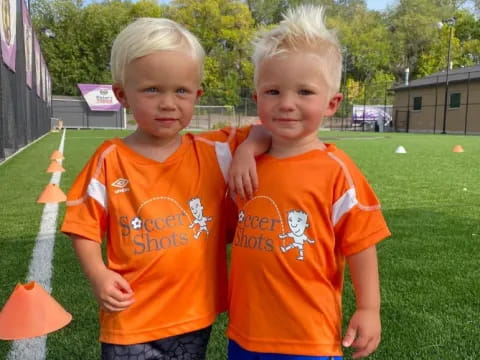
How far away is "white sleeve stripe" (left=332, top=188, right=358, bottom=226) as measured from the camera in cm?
154

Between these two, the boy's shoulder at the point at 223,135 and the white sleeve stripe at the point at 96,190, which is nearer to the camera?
the white sleeve stripe at the point at 96,190

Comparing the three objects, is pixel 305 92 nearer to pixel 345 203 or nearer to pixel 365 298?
pixel 345 203

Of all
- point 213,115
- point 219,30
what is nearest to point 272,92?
point 213,115

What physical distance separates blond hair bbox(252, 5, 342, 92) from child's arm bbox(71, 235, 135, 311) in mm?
808

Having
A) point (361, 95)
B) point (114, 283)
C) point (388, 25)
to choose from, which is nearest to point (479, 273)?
point (114, 283)

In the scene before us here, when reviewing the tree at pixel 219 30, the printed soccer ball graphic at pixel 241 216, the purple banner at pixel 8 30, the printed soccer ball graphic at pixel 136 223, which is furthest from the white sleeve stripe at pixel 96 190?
the tree at pixel 219 30

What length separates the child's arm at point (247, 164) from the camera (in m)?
1.64

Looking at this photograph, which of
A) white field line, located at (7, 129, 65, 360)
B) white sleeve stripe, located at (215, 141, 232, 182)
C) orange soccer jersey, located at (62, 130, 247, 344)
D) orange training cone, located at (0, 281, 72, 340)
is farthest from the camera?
white field line, located at (7, 129, 65, 360)

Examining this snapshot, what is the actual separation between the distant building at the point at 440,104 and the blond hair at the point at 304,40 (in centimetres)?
3662

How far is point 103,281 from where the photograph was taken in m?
1.60

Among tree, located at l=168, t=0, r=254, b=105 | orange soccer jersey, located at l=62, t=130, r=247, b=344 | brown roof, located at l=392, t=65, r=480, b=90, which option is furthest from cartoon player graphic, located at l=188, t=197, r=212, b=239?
tree, located at l=168, t=0, r=254, b=105

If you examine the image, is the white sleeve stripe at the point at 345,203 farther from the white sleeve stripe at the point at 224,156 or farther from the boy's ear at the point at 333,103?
the white sleeve stripe at the point at 224,156

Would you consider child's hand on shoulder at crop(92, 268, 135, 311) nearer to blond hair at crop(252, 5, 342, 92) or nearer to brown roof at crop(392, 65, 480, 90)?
blond hair at crop(252, 5, 342, 92)

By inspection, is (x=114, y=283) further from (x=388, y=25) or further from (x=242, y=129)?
(x=388, y=25)
